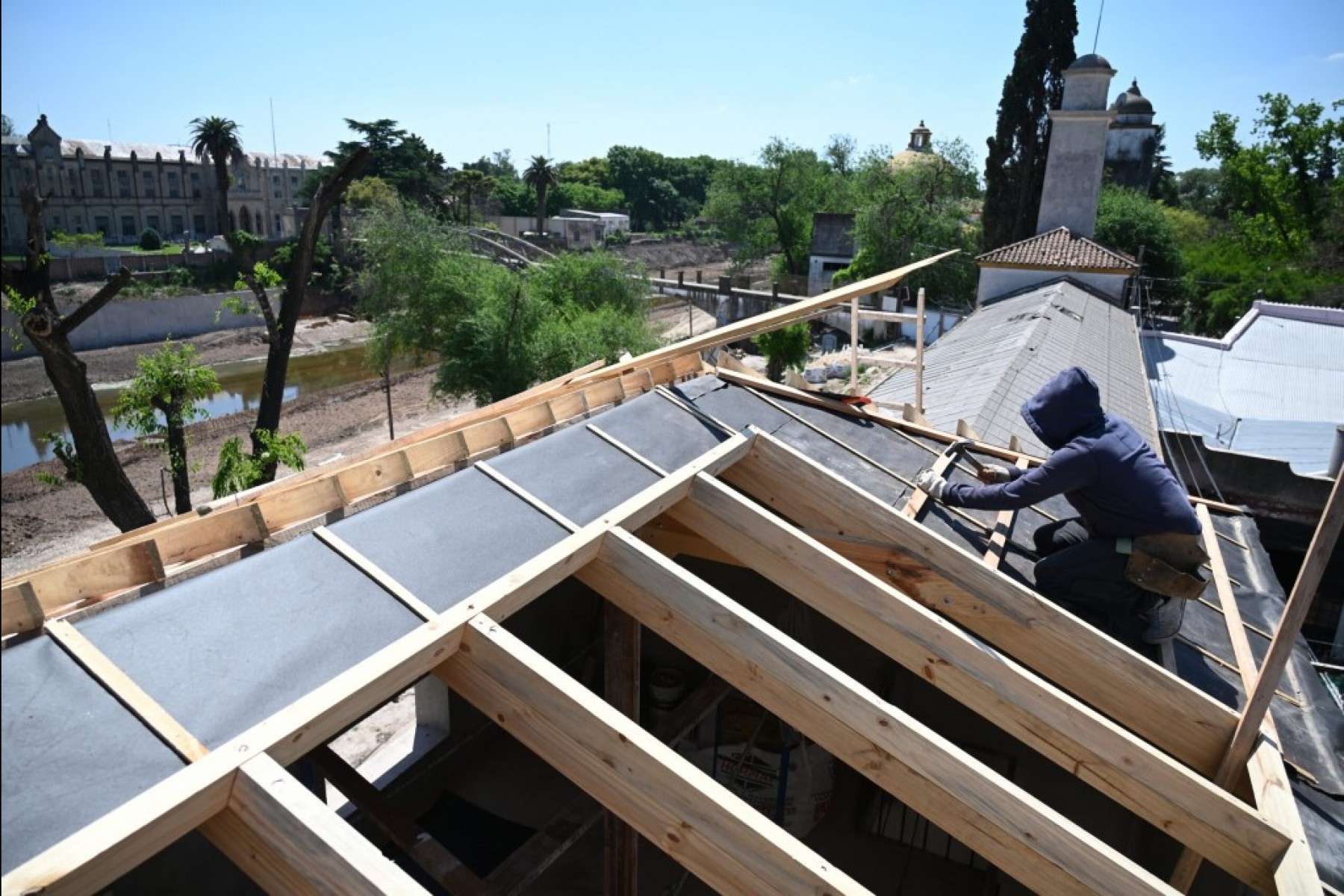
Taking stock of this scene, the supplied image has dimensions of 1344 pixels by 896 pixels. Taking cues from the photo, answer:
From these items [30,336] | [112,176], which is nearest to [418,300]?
[30,336]

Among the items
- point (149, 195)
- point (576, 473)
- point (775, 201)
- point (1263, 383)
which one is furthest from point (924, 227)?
point (149, 195)

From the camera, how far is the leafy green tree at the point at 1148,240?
35031 mm

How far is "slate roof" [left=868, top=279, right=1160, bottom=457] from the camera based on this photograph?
945 cm

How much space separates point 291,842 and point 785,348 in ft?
89.3

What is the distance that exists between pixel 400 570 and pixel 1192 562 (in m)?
3.88

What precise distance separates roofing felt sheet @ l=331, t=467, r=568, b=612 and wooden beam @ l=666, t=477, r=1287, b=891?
105 centimetres

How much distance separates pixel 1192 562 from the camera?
173 inches

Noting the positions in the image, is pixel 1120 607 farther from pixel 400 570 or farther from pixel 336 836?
pixel 336 836

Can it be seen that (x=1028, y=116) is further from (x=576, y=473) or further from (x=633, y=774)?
(x=633, y=774)

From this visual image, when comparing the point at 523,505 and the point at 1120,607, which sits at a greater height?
the point at 523,505

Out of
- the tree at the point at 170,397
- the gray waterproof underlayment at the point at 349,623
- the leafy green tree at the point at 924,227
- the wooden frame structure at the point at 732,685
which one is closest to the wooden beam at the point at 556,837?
the wooden frame structure at the point at 732,685

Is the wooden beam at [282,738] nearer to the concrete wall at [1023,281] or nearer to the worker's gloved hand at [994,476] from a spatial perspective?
the worker's gloved hand at [994,476]

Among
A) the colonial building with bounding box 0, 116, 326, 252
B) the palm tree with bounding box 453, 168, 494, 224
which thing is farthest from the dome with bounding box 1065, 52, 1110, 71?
the palm tree with bounding box 453, 168, 494, 224

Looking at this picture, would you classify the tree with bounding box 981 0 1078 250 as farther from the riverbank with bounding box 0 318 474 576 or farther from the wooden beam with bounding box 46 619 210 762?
the wooden beam with bounding box 46 619 210 762
